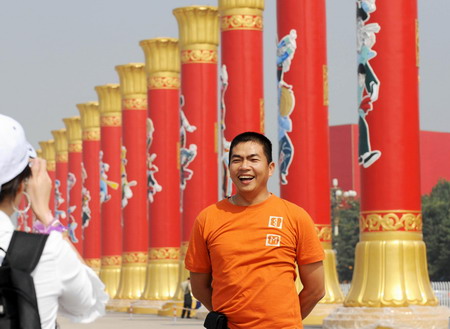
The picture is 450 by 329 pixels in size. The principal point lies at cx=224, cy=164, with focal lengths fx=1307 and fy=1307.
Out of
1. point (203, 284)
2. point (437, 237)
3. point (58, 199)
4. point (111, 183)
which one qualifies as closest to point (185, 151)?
point (111, 183)

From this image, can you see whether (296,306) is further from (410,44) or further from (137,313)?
(137,313)

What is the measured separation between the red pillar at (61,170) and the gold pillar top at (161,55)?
64.7 feet

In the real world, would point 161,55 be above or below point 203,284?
above

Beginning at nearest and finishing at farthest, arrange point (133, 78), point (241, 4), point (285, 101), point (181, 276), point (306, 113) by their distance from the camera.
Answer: point (306, 113) → point (285, 101) → point (241, 4) → point (181, 276) → point (133, 78)

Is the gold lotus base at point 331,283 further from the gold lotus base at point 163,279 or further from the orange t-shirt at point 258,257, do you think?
the orange t-shirt at point 258,257

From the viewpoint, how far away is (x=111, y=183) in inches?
1590

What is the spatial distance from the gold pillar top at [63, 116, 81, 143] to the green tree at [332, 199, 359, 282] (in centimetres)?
1399

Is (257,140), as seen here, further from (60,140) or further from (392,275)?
(60,140)

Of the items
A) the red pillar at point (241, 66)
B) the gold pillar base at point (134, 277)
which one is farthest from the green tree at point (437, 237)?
the red pillar at point (241, 66)

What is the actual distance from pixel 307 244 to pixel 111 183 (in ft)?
116

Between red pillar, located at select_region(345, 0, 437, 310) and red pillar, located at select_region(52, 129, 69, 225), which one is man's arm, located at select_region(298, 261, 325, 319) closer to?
red pillar, located at select_region(345, 0, 437, 310)

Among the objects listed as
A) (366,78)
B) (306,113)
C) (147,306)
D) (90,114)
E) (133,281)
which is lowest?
(147,306)

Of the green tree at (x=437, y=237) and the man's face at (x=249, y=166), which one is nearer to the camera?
the man's face at (x=249, y=166)

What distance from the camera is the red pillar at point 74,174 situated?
48.0 meters
